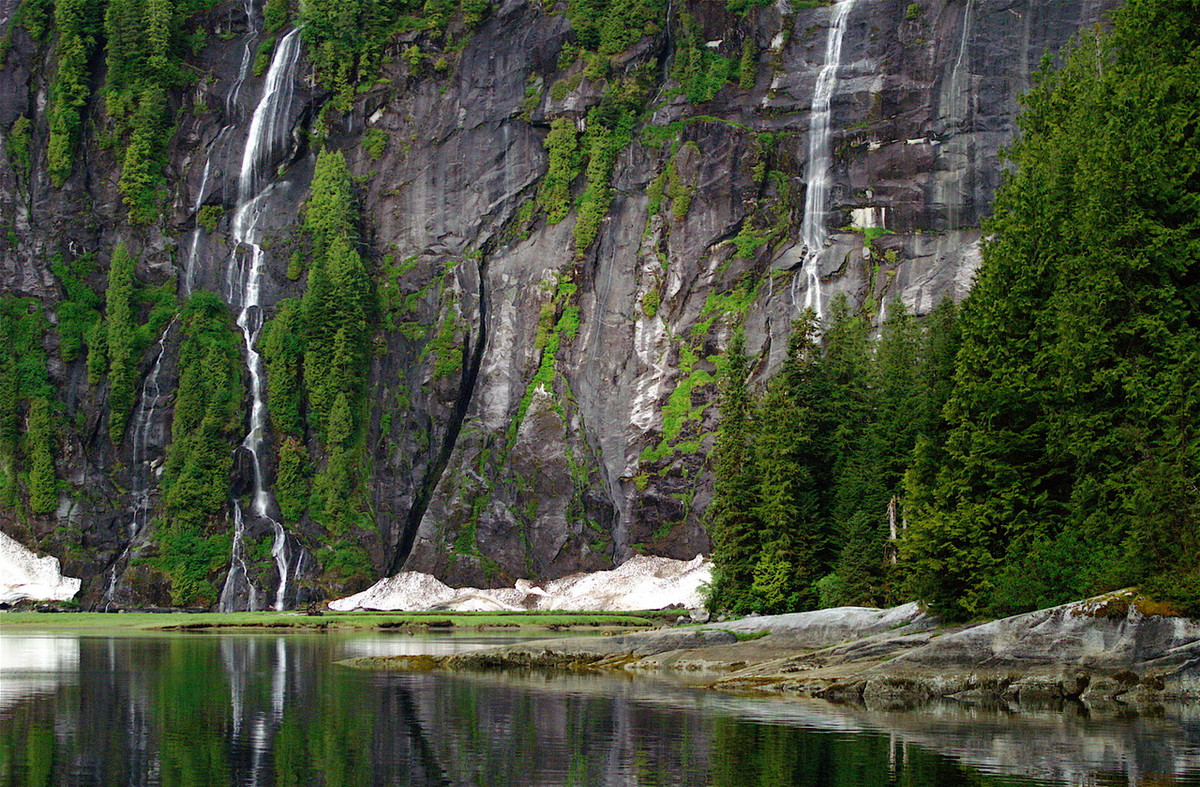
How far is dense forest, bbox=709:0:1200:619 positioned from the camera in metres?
36.2

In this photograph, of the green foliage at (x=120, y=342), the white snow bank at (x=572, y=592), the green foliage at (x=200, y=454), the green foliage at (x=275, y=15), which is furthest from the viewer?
the green foliage at (x=275, y=15)

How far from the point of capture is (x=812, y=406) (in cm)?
6438

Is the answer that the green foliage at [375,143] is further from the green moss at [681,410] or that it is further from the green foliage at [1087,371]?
the green foliage at [1087,371]

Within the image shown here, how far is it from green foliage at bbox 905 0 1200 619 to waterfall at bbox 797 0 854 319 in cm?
5570

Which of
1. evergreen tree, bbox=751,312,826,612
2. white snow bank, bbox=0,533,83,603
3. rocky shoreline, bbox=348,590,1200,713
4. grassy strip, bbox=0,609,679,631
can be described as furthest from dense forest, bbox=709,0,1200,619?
white snow bank, bbox=0,533,83,603

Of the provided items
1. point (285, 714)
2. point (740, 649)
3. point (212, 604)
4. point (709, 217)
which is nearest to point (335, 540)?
point (212, 604)

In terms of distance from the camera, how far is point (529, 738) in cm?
2720

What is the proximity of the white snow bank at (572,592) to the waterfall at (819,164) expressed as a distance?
20759 mm

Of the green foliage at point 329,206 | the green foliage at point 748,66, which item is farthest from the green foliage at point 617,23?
the green foliage at point 329,206

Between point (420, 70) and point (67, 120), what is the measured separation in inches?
1203

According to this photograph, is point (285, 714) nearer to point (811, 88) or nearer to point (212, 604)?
point (212, 604)

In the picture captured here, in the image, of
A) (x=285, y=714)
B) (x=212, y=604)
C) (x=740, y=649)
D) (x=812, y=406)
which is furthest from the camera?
(x=212, y=604)

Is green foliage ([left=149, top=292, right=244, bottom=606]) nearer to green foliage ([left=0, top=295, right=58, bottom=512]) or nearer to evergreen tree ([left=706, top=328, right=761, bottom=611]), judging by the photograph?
green foliage ([left=0, top=295, right=58, bottom=512])

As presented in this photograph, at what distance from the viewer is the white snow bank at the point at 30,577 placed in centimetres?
10588
